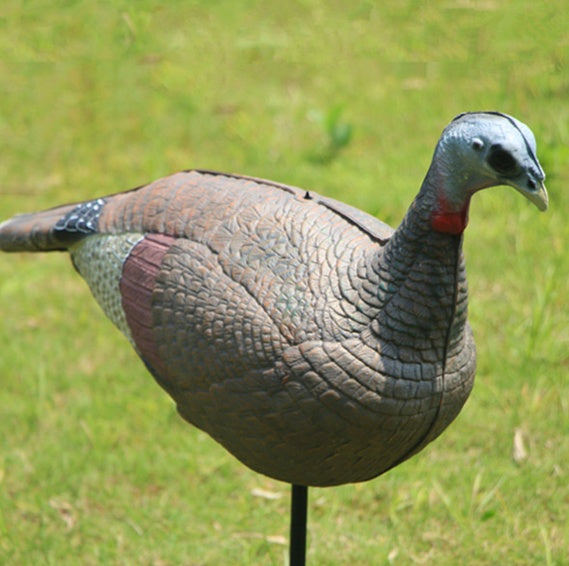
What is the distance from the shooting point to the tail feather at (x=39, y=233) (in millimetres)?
2959

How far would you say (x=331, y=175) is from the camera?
5469 millimetres

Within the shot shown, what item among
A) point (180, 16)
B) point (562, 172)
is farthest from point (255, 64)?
point (562, 172)

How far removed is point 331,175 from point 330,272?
317cm

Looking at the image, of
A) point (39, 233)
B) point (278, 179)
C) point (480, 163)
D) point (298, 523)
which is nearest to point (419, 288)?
point (480, 163)

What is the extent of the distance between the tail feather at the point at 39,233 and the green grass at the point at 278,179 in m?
1.05

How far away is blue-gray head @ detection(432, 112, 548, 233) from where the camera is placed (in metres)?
2.06

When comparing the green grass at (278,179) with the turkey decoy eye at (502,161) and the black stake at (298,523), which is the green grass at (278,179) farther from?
the turkey decoy eye at (502,161)

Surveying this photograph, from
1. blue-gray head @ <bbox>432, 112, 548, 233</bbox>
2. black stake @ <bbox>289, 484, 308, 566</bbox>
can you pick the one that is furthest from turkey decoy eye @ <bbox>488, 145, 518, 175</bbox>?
black stake @ <bbox>289, 484, 308, 566</bbox>

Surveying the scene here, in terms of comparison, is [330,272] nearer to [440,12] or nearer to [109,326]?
[109,326]

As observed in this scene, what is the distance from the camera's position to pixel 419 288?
223cm

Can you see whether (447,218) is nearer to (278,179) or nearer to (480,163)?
(480,163)

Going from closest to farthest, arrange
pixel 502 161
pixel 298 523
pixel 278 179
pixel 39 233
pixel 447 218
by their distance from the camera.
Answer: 1. pixel 502 161
2. pixel 447 218
3. pixel 298 523
4. pixel 39 233
5. pixel 278 179

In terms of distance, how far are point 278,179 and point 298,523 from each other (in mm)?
2905

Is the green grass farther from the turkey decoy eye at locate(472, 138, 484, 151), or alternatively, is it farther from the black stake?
the turkey decoy eye at locate(472, 138, 484, 151)
